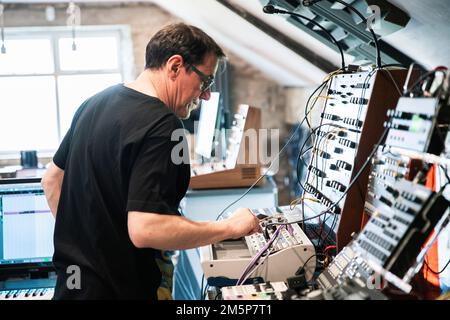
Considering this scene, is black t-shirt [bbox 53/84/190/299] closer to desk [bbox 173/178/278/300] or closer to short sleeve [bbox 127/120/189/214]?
short sleeve [bbox 127/120/189/214]

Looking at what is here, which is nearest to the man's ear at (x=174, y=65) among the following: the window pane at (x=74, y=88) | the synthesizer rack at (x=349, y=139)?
the synthesizer rack at (x=349, y=139)

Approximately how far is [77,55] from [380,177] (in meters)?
5.06

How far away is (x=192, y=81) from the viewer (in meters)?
1.47

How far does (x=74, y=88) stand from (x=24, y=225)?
411 cm

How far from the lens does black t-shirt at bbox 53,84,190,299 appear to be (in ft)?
4.09

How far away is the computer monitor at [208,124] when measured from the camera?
3180mm

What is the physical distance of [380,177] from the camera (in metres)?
1.37

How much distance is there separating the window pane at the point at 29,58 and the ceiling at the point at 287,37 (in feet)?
1.73

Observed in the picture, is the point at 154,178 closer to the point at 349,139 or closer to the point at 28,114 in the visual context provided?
the point at 349,139

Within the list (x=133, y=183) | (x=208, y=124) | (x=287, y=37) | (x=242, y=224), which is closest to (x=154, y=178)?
(x=133, y=183)

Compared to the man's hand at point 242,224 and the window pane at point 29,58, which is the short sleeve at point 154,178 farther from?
the window pane at point 29,58

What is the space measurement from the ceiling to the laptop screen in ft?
5.10

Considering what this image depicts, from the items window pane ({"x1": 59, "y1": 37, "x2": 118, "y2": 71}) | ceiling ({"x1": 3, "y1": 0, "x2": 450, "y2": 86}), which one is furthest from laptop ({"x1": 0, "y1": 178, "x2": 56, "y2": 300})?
window pane ({"x1": 59, "y1": 37, "x2": 118, "y2": 71})
